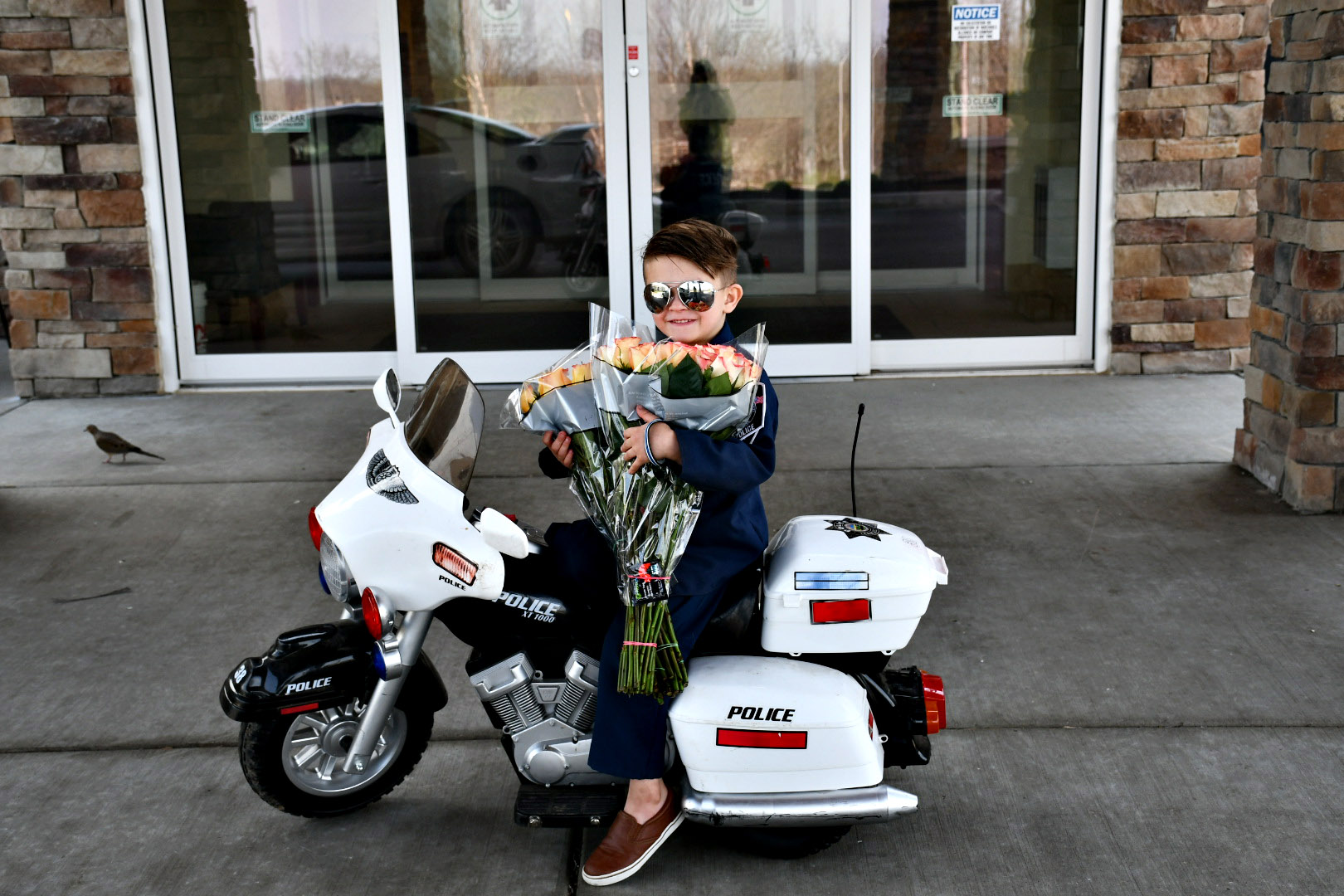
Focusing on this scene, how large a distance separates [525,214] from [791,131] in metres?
1.56

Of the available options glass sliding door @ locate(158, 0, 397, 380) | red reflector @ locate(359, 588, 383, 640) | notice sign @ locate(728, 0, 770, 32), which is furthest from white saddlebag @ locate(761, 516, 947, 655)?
glass sliding door @ locate(158, 0, 397, 380)

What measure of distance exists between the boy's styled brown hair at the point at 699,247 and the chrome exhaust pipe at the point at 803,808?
3.78 ft

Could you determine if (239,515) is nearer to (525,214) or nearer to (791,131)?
(525,214)

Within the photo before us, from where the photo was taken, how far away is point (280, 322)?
311 inches

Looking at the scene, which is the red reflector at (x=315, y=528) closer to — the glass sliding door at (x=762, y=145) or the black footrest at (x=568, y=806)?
the black footrest at (x=568, y=806)

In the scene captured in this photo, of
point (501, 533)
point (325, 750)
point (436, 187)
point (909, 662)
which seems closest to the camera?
point (501, 533)

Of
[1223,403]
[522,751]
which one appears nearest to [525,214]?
[1223,403]

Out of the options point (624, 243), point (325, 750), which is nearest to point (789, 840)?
point (325, 750)

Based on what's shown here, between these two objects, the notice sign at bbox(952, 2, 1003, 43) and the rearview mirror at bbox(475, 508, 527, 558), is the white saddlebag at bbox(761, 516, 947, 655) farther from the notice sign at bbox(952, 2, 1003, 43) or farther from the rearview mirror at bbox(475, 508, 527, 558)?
the notice sign at bbox(952, 2, 1003, 43)

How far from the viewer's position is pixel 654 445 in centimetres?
280

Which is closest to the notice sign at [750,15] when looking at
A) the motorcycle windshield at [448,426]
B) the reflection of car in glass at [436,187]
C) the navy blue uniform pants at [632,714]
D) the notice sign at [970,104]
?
the reflection of car in glass at [436,187]

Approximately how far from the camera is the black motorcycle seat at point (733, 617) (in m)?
3.05

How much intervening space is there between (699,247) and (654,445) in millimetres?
466

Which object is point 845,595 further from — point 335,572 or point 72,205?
point 72,205
